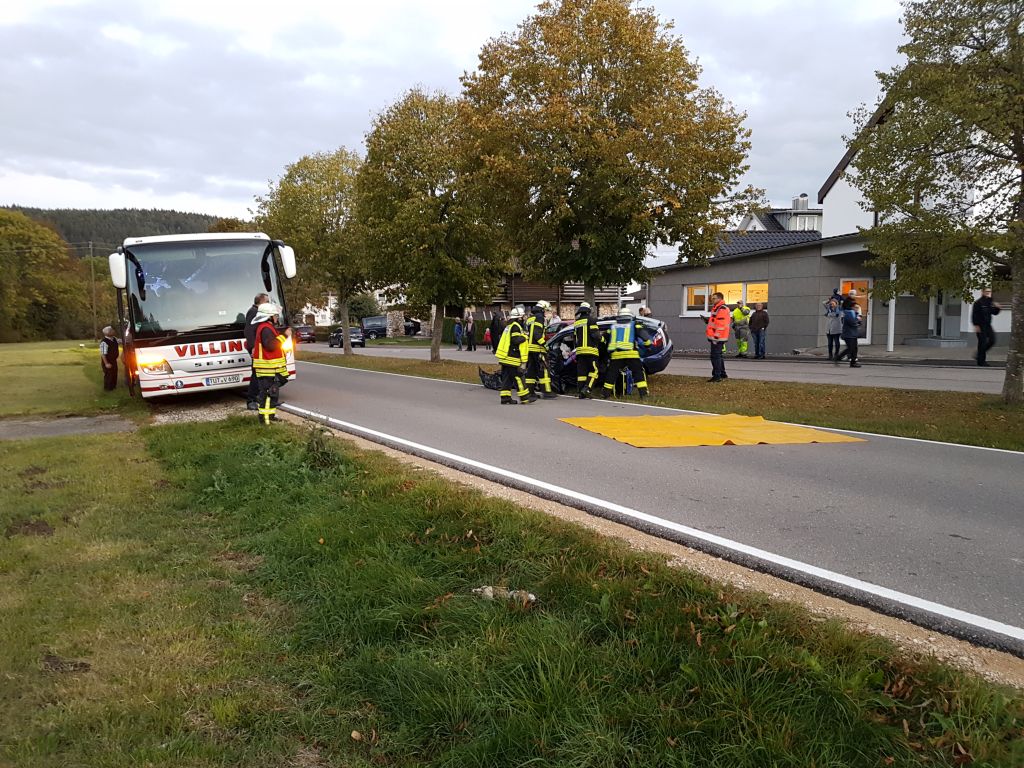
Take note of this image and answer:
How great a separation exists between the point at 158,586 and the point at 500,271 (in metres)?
19.8

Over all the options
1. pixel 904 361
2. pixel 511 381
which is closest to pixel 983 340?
pixel 904 361

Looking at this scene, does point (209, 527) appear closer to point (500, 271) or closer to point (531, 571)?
point (531, 571)

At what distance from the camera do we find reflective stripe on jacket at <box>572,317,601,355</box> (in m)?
13.7

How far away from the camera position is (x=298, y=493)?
623 centimetres

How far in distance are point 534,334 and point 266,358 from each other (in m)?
4.59

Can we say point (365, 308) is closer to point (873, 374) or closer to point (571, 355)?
point (571, 355)

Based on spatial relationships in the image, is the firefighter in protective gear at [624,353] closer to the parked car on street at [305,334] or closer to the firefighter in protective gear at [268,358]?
the firefighter in protective gear at [268,358]

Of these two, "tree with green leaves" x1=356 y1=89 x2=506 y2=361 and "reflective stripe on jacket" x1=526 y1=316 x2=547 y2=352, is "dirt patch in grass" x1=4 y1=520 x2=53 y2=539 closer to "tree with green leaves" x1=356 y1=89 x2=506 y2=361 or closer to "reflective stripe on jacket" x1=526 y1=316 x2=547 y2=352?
"reflective stripe on jacket" x1=526 y1=316 x2=547 y2=352

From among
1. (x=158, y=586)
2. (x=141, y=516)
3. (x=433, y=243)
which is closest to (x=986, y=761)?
(x=158, y=586)

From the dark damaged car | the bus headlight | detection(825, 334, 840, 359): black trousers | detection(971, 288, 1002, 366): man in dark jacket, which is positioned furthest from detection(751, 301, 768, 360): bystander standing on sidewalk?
the bus headlight

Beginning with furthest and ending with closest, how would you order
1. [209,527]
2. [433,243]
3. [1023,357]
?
[433,243] → [1023,357] → [209,527]

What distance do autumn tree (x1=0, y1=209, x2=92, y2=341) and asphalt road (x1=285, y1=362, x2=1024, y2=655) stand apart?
79.8m

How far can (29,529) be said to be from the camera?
18.4ft

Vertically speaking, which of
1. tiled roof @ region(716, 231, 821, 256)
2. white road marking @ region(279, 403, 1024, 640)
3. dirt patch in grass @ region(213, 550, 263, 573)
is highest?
tiled roof @ region(716, 231, 821, 256)
